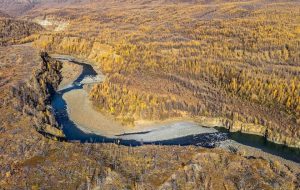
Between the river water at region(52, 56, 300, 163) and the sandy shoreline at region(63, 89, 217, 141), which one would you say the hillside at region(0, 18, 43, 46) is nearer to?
the sandy shoreline at region(63, 89, 217, 141)

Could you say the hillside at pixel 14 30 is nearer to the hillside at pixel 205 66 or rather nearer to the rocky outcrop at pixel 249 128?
the hillside at pixel 205 66

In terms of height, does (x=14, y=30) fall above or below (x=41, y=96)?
above

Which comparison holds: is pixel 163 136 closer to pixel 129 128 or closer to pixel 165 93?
pixel 129 128

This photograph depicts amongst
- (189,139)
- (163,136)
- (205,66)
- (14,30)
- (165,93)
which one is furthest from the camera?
(14,30)

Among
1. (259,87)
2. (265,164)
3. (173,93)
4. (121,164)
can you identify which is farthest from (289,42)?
(121,164)

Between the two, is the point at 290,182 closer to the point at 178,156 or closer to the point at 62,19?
the point at 178,156

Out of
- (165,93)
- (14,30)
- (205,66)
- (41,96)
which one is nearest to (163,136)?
(165,93)
